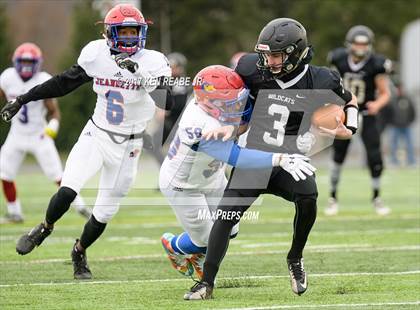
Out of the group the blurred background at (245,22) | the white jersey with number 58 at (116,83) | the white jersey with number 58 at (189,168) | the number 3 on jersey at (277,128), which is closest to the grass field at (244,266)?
the white jersey with number 58 at (189,168)

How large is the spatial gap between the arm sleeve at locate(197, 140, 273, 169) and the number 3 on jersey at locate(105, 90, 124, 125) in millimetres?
1367

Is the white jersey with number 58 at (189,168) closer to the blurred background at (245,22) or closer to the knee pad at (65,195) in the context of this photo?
the knee pad at (65,195)

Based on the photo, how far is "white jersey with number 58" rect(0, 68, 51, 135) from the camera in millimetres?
10180

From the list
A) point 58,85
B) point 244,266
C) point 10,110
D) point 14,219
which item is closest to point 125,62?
point 58,85

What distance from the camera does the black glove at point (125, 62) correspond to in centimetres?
661

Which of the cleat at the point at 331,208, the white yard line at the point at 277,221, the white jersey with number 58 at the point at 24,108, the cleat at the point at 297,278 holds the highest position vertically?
the cleat at the point at 297,278

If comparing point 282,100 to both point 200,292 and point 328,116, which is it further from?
point 200,292

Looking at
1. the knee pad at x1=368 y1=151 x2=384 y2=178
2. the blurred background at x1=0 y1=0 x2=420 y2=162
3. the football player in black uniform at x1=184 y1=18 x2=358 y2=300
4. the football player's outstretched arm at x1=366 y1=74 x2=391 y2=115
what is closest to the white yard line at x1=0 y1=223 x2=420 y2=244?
the knee pad at x1=368 y1=151 x2=384 y2=178

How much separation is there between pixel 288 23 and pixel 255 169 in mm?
878

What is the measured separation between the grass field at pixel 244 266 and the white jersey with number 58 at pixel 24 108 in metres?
0.98

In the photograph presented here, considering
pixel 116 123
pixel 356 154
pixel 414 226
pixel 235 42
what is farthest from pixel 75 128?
pixel 116 123

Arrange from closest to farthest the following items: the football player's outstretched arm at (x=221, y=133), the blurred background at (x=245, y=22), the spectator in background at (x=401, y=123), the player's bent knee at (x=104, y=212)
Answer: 1. the football player's outstretched arm at (x=221, y=133)
2. the player's bent knee at (x=104, y=212)
3. the spectator in background at (x=401, y=123)
4. the blurred background at (x=245, y=22)

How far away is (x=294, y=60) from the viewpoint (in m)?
5.79

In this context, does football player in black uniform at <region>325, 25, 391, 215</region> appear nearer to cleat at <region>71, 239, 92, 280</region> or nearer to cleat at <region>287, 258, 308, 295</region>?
cleat at <region>71, 239, 92, 280</region>
